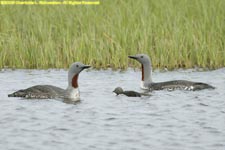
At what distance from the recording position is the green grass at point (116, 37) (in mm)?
13133

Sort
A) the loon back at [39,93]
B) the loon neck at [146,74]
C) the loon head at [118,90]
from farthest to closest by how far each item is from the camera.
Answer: the loon neck at [146,74] < the loon head at [118,90] < the loon back at [39,93]

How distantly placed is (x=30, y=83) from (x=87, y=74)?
1.39 m

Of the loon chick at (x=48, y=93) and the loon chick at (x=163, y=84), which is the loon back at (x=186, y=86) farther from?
the loon chick at (x=48, y=93)

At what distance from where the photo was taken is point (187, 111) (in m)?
9.12

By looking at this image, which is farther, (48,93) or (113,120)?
(48,93)

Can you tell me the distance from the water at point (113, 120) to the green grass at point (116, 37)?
1.04 metres

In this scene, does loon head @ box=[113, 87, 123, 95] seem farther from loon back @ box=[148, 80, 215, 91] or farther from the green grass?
the green grass

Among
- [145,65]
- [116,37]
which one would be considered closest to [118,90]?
[145,65]

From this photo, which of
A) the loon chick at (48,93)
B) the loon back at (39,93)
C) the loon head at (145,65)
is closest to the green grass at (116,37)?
the loon head at (145,65)

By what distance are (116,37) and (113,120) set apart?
4.82 metres

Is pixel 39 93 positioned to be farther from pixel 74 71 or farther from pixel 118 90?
pixel 118 90

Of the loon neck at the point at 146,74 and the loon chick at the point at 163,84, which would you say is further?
the loon neck at the point at 146,74

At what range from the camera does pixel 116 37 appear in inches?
519

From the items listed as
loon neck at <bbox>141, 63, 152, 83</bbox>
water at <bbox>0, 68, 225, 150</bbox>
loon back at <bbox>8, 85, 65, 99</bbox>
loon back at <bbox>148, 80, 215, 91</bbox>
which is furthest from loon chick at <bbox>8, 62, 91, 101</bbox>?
loon neck at <bbox>141, 63, 152, 83</bbox>
